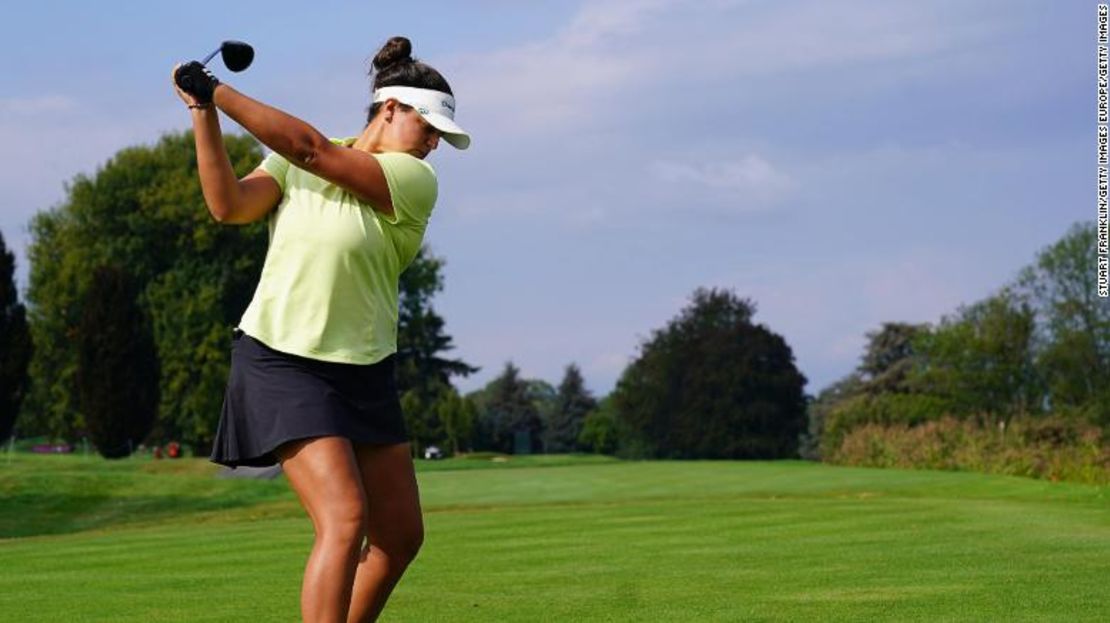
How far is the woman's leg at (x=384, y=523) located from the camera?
17.3 ft

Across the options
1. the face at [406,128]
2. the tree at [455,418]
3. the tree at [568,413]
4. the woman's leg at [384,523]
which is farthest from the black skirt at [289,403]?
the tree at [568,413]

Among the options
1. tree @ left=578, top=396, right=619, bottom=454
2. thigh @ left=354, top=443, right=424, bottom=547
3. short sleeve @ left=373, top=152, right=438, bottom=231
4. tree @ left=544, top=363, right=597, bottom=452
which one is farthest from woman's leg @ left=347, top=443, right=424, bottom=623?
A: tree @ left=544, top=363, right=597, bottom=452

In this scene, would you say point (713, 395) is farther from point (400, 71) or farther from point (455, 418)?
point (400, 71)

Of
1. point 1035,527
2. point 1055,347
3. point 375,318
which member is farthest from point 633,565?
point 1055,347

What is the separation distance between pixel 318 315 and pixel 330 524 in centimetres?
67

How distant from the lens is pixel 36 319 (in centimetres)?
5959

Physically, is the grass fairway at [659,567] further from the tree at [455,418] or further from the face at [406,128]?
the tree at [455,418]

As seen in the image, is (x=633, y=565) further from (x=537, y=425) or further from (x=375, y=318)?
(x=537, y=425)

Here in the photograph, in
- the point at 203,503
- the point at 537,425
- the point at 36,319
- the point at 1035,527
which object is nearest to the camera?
the point at 1035,527

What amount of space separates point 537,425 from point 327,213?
351 feet

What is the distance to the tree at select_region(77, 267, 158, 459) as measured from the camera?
2058 inches

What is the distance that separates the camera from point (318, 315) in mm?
4953

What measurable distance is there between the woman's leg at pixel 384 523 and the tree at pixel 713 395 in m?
77.5

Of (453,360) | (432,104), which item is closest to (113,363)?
(453,360)
